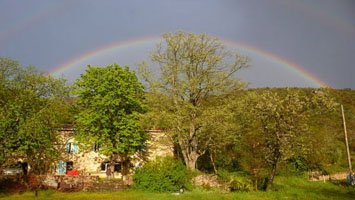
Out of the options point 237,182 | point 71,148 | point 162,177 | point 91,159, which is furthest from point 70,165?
point 237,182

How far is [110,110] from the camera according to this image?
29.2 meters

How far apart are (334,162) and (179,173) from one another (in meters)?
26.0

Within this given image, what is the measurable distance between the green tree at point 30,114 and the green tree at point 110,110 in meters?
2.71

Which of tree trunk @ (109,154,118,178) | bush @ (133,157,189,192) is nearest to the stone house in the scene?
tree trunk @ (109,154,118,178)

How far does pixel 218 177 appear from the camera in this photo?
77.9 feet

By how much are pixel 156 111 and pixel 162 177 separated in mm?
7406

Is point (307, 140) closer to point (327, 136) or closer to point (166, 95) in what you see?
point (327, 136)

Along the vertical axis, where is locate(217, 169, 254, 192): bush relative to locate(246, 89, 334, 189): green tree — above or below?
below

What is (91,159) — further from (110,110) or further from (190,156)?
(190,156)

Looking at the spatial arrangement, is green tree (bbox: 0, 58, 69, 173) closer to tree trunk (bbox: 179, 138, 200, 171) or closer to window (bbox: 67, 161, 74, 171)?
window (bbox: 67, 161, 74, 171)

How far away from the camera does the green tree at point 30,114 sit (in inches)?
909

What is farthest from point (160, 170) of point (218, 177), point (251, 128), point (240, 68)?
point (240, 68)

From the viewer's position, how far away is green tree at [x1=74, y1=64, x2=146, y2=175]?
95.4ft

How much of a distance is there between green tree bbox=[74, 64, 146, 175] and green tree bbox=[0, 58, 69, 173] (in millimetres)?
2706
